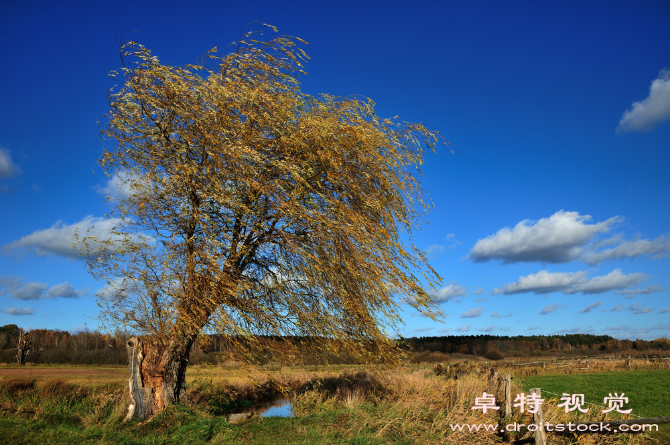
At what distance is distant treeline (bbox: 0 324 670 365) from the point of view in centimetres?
1021

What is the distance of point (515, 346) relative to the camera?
92125 millimetres

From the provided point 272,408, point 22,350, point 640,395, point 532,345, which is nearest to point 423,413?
point 272,408

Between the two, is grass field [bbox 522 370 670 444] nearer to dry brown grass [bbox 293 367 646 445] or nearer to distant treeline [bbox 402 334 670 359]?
dry brown grass [bbox 293 367 646 445]

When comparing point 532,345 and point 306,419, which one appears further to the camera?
point 532,345

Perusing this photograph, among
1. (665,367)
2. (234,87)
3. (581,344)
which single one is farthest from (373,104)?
(581,344)

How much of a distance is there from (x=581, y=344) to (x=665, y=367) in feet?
213

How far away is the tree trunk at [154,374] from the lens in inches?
405

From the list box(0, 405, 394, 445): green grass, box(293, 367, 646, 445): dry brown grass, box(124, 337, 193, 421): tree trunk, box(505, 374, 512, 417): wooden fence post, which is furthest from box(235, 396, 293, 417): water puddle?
box(505, 374, 512, 417): wooden fence post

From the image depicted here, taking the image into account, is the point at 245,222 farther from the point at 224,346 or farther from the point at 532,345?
the point at 532,345

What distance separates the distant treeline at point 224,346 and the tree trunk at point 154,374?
485 mm

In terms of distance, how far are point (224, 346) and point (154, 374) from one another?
2352mm

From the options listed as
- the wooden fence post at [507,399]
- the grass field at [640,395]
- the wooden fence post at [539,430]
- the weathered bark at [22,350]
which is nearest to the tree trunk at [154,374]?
the wooden fence post at [539,430]

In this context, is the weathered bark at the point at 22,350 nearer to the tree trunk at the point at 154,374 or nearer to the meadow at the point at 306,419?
the meadow at the point at 306,419

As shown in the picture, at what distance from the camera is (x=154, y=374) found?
10.6 metres
